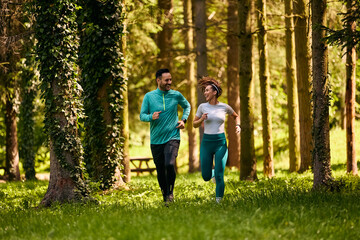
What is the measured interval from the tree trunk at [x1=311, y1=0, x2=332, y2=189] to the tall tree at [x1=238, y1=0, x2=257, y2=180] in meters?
3.82

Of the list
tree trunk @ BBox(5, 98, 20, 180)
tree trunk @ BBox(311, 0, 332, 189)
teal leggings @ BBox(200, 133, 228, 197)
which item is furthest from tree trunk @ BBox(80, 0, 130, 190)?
tree trunk @ BBox(5, 98, 20, 180)

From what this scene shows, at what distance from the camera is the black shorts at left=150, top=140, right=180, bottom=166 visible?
29.5ft

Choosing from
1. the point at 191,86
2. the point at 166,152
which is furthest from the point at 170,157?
the point at 191,86

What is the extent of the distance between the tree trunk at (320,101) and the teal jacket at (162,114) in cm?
295

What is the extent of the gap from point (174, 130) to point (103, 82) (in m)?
3.98

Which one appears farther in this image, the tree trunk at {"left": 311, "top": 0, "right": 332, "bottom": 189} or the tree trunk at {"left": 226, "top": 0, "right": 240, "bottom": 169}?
the tree trunk at {"left": 226, "top": 0, "right": 240, "bottom": 169}

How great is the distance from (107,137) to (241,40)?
188 inches

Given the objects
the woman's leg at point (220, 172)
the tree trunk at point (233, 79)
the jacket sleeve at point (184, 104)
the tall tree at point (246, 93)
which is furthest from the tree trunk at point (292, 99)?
the woman's leg at point (220, 172)

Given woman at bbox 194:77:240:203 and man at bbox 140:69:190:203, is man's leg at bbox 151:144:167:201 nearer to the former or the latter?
man at bbox 140:69:190:203

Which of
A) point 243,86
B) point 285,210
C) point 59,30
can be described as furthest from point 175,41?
point 285,210

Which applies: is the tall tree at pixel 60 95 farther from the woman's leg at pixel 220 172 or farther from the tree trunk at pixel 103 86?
the woman's leg at pixel 220 172

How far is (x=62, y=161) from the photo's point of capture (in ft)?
33.5

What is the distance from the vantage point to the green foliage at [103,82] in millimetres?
12320

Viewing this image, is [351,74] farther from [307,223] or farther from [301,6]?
[307,223]
